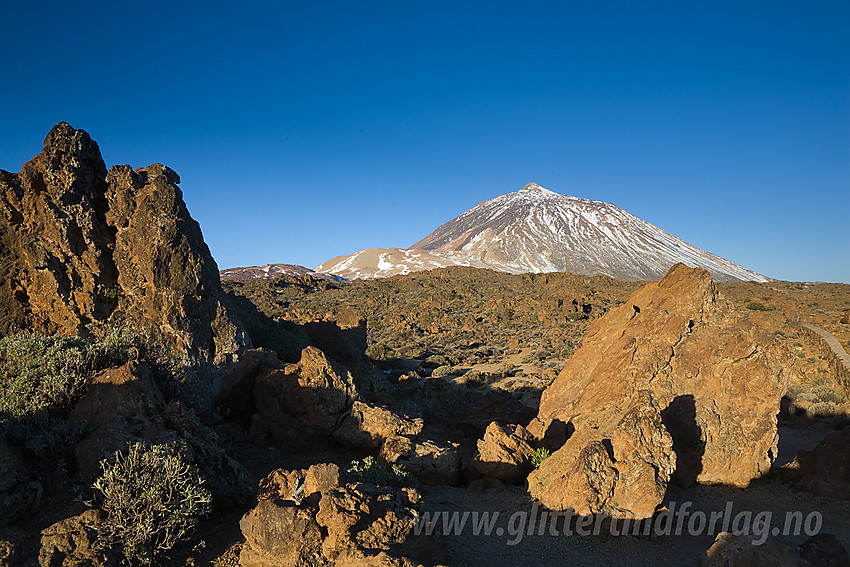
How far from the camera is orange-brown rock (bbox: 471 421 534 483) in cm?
598

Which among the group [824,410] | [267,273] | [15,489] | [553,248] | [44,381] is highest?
[553,248]

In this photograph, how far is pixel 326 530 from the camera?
12.3 feet

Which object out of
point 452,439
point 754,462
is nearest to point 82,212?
point 452,439

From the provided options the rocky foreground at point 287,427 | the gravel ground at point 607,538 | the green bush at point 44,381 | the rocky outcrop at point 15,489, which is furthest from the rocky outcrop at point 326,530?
the green bush at point 44,381

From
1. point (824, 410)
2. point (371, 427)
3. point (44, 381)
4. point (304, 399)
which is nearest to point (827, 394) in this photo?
point (824, 410)

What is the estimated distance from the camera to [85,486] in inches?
151

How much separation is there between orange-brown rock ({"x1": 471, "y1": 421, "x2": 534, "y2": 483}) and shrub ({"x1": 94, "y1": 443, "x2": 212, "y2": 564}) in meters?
3.46

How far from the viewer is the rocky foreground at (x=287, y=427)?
362 cm

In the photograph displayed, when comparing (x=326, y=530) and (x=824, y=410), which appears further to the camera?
(x=824, y=410)

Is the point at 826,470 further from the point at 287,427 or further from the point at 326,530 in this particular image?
the point at 287,427

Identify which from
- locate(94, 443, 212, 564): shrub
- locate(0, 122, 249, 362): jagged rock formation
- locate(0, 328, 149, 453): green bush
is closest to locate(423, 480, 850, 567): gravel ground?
locate(94, 443, 212, 564): shrub

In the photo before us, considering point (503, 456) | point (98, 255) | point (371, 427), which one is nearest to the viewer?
point (503, 456)

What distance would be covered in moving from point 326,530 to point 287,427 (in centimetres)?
348

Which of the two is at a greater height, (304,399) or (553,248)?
(553,248)
